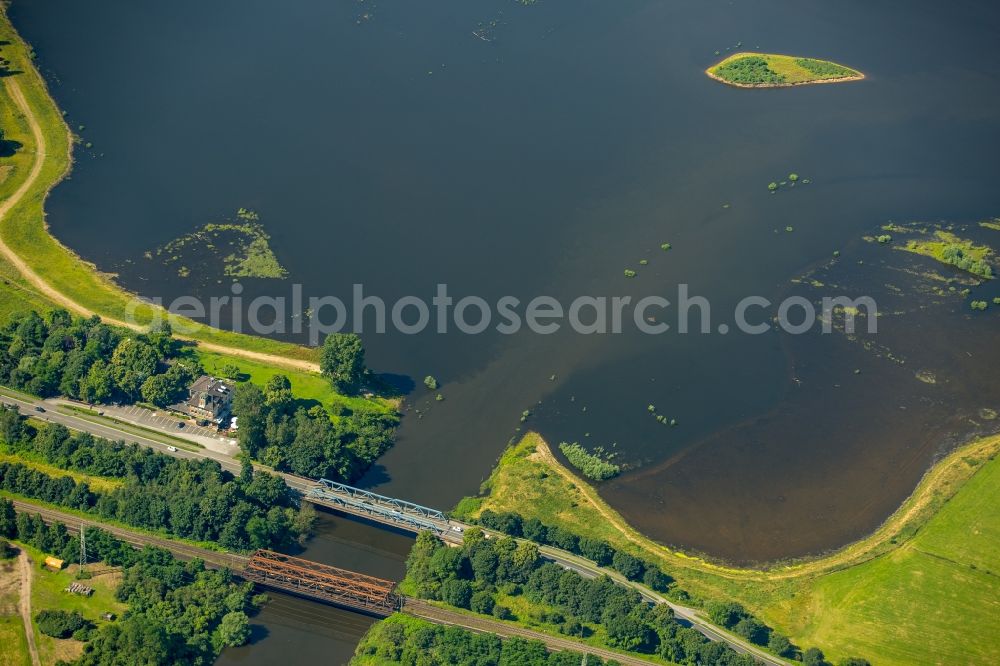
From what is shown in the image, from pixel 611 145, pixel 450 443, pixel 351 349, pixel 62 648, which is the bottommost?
pixel 62 648

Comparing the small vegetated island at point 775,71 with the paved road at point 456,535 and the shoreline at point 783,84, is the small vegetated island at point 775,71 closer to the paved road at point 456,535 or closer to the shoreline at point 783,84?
the shoreline at point 783,84

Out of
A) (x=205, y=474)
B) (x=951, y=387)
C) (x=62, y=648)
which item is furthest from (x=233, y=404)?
(x=951, y=387)

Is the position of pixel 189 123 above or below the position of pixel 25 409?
above

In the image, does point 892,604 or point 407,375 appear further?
point 407,375

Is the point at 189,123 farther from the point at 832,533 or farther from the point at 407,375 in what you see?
the point at 832,533

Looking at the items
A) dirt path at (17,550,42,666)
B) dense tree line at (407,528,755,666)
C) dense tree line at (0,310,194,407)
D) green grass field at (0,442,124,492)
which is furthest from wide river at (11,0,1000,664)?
green grass field at (0,442,124,492)

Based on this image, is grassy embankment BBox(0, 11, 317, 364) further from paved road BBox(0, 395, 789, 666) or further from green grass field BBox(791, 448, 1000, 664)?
green grass field BBox(791, 448, 1000, 664)

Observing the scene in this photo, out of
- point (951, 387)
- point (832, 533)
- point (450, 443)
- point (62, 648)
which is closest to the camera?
point (62, 648)
